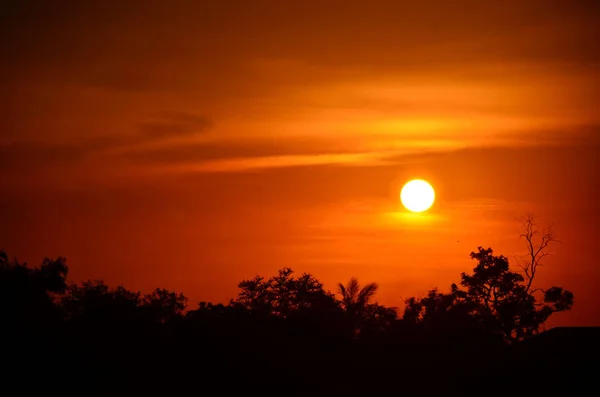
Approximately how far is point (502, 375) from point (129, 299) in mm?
23440

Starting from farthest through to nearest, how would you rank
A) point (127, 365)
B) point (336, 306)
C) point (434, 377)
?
1. point (336, 306)
2. point (434, 377)
3. point (127, 365)

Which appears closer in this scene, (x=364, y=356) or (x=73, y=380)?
(x=73, y=380)

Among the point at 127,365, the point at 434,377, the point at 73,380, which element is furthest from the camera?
the point at 434,377

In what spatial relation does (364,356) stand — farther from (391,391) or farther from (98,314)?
(98,314)

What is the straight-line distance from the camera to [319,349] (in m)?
52.0

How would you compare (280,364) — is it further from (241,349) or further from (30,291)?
(30,291)

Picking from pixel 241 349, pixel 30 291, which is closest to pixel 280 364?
pixel 241 349

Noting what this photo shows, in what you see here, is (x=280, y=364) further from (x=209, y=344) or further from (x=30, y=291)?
(x=30, y=291)

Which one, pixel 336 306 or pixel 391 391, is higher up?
pixel 336 306

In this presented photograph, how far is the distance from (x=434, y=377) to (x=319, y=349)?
6856mm

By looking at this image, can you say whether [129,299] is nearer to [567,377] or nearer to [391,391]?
[391,391]

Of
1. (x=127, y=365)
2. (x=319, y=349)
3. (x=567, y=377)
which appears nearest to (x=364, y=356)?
(x=319, y=349)

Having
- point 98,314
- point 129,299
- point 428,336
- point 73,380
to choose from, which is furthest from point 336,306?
point 73,380

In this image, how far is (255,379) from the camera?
47.6 metres
